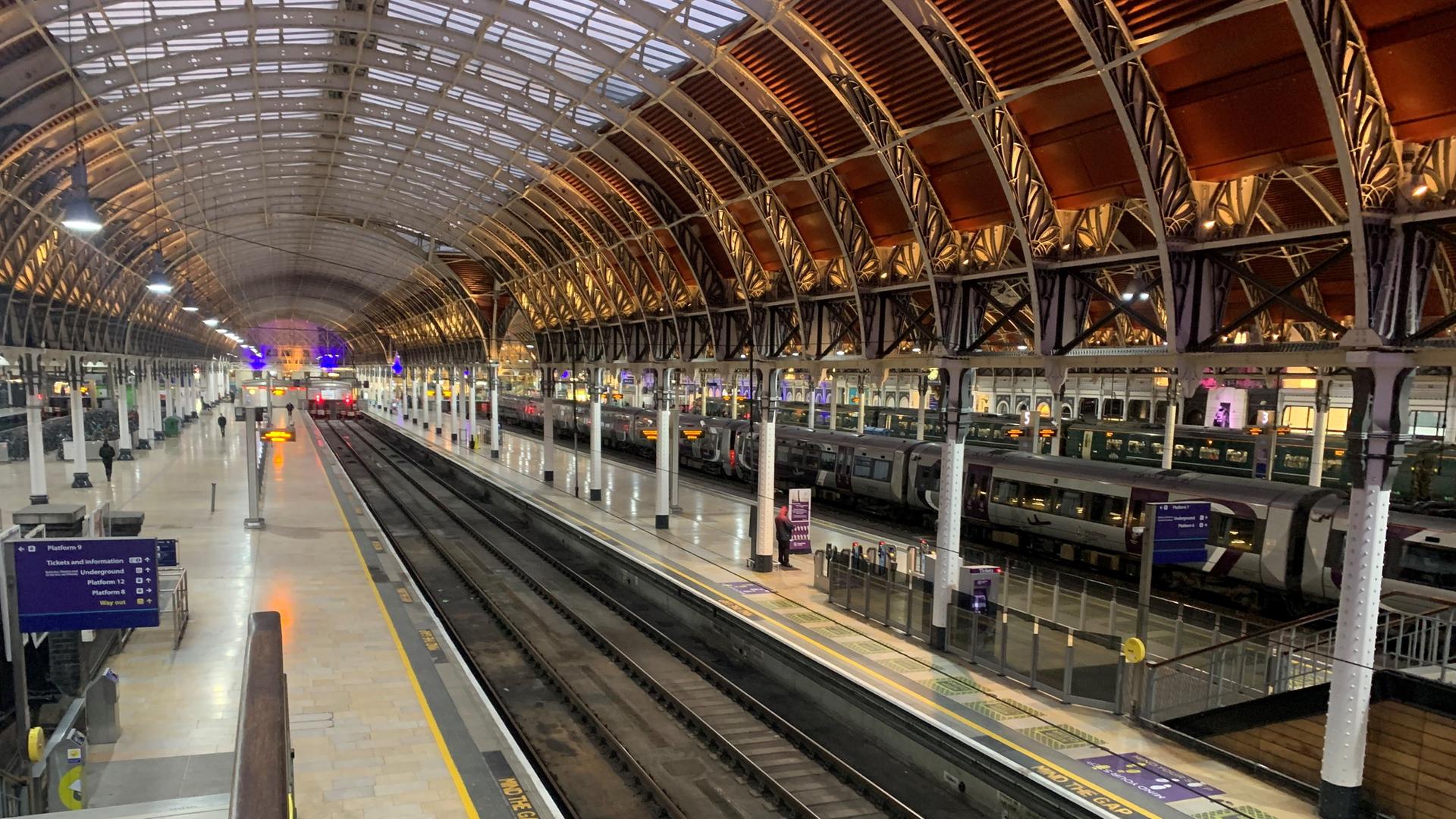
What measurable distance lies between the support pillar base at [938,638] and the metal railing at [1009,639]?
10cm

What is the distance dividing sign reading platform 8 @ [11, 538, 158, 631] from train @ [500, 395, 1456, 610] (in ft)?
47.8

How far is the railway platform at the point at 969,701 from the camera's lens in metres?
10.0

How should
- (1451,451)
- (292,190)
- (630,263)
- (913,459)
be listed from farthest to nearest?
(292,190)
(630,263)
(913,459)
(1451,451)

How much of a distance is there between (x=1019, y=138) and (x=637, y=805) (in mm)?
10888

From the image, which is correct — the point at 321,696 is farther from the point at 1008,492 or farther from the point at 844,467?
the point at 844,467

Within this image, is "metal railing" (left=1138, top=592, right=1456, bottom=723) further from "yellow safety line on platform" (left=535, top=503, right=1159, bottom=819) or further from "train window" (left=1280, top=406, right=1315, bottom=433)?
"train window" (left=1280, top=406, right=1315, bottom=433)

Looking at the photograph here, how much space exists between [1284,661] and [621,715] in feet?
31.4

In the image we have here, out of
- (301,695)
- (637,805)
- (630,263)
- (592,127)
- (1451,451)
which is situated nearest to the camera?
(637,805)

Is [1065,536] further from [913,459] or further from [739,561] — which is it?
[739,561]

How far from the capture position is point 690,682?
622 inches

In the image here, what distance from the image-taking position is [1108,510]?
64.7 ft

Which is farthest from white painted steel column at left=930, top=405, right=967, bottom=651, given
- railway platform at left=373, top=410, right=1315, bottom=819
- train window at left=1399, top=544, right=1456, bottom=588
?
train window at left=1399, top=544, right=1456, bottom=588

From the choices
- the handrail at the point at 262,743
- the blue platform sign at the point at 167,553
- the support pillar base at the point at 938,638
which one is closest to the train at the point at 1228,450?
the support pillar base at the point at 938,638

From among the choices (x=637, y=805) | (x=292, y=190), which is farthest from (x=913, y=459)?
(x=292, y=190)
